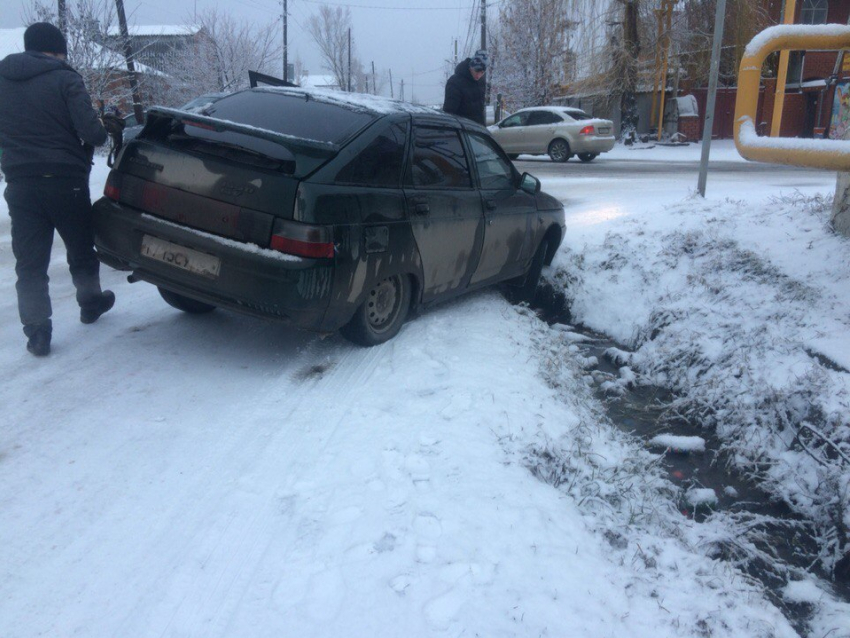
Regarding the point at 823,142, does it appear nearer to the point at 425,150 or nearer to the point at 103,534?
the point at 425,150

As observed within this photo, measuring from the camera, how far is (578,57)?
29.2 m

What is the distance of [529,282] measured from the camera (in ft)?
22.3

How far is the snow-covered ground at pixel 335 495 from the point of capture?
246 cm

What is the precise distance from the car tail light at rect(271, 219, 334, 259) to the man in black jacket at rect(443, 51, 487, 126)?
190 inches

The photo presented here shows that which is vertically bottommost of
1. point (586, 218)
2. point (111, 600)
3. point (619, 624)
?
point (619, 624)

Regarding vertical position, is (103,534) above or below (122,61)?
below

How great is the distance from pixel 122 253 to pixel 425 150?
216cm

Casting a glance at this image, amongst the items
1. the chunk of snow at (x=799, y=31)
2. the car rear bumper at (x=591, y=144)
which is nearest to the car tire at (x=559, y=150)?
the car rear bumper at (x=591, y=144)

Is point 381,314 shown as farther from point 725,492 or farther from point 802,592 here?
point 802,592

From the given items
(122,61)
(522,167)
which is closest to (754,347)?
(522,167)

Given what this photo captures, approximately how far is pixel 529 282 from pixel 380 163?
2786 mm

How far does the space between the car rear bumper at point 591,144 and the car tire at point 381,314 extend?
17045 millimetres

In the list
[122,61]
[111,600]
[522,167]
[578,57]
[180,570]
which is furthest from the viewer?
[578,57]

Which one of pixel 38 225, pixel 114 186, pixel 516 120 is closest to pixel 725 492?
pixel 114 186
